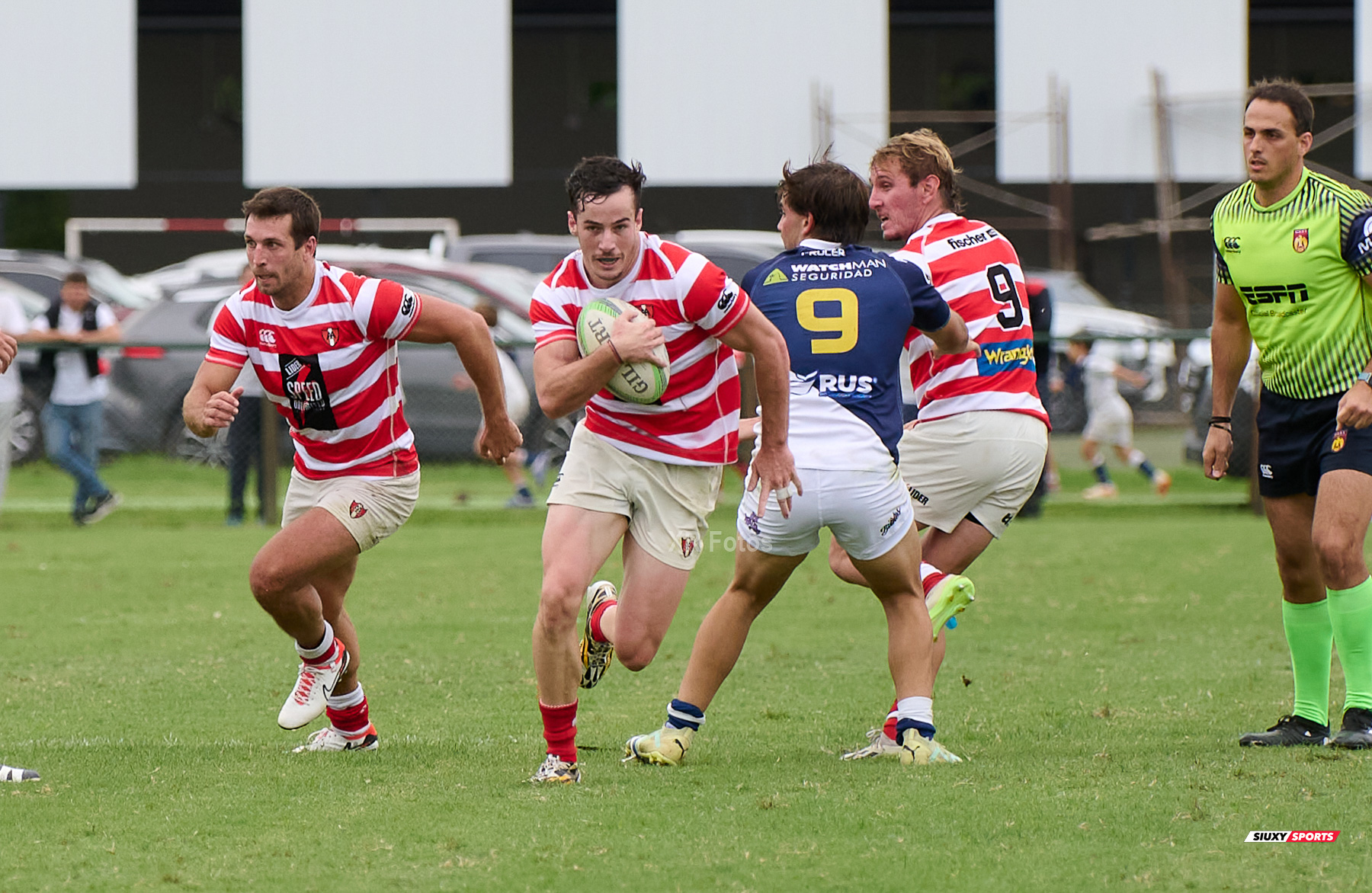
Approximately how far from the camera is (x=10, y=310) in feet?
44.7

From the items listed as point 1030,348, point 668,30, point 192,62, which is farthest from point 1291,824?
point 192,62

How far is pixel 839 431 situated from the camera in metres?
5.50

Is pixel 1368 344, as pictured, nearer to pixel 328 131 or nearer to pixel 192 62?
pixel 328 131

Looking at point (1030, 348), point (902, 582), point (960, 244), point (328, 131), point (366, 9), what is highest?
point (366, 9)

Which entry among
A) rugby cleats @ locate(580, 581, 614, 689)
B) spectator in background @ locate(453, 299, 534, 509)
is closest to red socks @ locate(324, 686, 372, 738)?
rugby cleats @ locate(580, 581, 614, 689)

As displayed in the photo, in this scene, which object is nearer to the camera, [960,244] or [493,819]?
[493,819]

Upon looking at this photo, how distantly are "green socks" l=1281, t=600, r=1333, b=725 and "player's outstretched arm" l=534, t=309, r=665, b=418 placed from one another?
2730mm

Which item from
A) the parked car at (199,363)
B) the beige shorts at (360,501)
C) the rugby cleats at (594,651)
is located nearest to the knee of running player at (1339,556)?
the rugby cleats at (594,651)

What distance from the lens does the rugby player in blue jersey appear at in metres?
5.50

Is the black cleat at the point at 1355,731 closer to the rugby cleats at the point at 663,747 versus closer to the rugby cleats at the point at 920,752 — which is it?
the rugby cleats at the point at 920,752

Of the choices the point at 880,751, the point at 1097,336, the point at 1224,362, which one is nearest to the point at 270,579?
the point at 880,751

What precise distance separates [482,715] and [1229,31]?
79.8 ft

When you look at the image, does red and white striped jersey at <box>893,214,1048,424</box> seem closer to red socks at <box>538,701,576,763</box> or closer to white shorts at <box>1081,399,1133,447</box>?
red socks at <box>538,701,576,763</box>

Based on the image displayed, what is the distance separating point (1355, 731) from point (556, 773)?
2817 millimetres
